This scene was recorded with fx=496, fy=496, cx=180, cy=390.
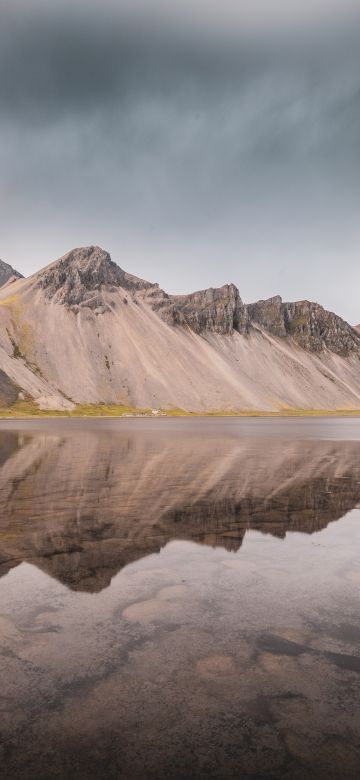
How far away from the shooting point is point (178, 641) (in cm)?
652

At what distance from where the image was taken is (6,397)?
14288 centimetres

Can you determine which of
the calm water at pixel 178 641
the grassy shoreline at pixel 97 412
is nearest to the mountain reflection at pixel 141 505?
the calm water at pixel 178 641

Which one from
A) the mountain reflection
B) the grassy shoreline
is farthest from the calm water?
the grassy shoreline

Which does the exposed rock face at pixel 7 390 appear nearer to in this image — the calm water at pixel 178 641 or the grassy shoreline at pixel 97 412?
the grassy shoreline at pixel 97 412

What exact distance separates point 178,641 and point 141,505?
361 inches

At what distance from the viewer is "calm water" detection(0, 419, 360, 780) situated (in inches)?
171

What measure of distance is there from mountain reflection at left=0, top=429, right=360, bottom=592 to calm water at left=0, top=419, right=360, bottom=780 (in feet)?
0.29

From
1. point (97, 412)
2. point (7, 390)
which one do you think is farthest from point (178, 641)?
point (97, 412)

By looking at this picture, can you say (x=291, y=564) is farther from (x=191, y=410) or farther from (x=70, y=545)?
(x=191, y=410)

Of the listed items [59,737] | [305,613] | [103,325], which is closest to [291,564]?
[305,613]

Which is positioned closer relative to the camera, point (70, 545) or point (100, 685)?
point (100, 685)

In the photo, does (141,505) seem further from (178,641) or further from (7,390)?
(7,390)

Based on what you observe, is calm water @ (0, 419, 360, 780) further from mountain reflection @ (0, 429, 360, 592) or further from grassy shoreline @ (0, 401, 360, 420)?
grassy shoreline @ (0, 401, 360, 420)

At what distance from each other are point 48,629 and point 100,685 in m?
1.77
